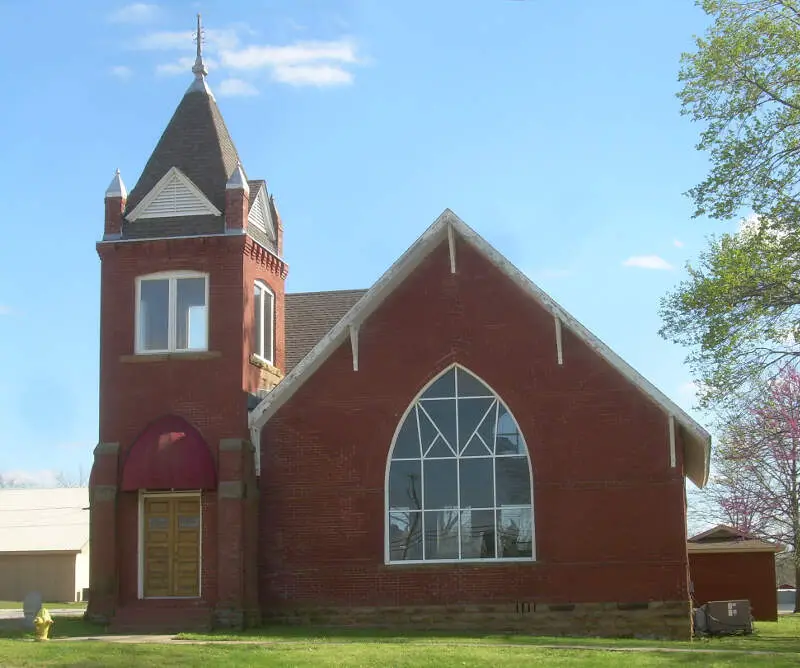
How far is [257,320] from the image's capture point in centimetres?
2661

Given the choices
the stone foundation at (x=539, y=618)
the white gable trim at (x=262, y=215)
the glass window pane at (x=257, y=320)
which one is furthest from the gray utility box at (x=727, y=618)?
the white gable trim at (x=262, y=215)

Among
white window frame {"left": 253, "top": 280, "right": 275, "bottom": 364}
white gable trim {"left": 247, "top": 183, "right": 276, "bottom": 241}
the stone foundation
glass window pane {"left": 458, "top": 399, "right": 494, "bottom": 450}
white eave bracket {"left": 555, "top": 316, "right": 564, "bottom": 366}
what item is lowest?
the stone foundation

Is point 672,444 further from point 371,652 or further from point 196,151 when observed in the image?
point 196,151

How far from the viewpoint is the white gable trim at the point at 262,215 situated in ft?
87.3

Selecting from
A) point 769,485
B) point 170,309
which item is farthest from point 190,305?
point 769,485

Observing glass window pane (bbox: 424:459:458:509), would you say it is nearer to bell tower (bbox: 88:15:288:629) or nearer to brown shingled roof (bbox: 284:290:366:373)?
bell tower (bbox: 88:15:288:629)

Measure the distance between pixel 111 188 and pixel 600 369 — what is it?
1089 cm

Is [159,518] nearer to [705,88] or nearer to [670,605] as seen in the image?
[670,605]

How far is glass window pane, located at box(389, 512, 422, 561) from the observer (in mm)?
24188

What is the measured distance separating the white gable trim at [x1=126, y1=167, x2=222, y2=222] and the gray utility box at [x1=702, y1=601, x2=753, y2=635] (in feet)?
44.8

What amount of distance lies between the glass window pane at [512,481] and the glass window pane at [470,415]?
758 millimetres

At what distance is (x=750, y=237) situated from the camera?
79.3ft

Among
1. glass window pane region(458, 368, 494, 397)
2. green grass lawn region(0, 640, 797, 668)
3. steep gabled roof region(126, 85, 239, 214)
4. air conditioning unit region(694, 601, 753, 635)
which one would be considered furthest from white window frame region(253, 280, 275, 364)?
air conditioning unit region(694, 601, 753, 635)

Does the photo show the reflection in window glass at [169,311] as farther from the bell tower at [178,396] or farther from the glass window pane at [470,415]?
the glass window pane at [470,415]
